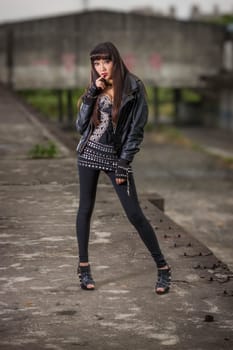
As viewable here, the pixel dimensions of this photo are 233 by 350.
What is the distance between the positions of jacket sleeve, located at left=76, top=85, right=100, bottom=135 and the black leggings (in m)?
0.27

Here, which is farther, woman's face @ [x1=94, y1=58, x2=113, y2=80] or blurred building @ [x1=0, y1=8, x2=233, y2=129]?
blurred building @ [x1=0, y1=8, x2=233, y2=129]

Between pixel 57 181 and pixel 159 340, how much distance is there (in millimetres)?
4945

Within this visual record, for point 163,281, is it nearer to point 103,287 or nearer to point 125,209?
point 103,287

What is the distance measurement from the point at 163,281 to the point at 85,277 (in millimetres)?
504

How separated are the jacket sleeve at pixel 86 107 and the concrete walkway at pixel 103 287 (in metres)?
1.05

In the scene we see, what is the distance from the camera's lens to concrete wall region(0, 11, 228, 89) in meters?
29.7

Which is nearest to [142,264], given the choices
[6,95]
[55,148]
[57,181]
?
[57,181]

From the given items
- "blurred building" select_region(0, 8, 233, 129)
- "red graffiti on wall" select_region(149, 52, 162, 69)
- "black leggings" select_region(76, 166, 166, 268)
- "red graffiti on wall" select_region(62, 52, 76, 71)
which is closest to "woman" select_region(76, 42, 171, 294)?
"black leggings" select_region(76, 166, 166, 268)

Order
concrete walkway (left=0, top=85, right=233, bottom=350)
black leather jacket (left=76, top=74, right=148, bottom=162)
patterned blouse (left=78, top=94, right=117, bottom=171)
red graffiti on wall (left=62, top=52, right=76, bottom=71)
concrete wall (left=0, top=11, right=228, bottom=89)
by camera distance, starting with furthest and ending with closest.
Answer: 1. red graffiti on wall (left=62, top=52, right=76, bottom=71)
2. concrete wall (left=0, top=11, right=228, bottom=89)
3. patterned blouse (left=78, top=94, right=117, bottom=171)
4. black leather jacket (left=76, top=74, right=148, bottom=162)
5. concrete walkway (left=0, top=85, right=233, bottom=350)

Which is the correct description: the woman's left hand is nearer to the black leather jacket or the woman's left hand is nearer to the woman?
the woman

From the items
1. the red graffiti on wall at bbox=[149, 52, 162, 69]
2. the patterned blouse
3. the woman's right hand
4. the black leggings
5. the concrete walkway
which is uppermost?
the woman's right hand

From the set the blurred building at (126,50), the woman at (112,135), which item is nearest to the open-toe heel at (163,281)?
the woman at (112,135)

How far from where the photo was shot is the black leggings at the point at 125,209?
4.79 metres

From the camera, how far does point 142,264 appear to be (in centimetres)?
543
